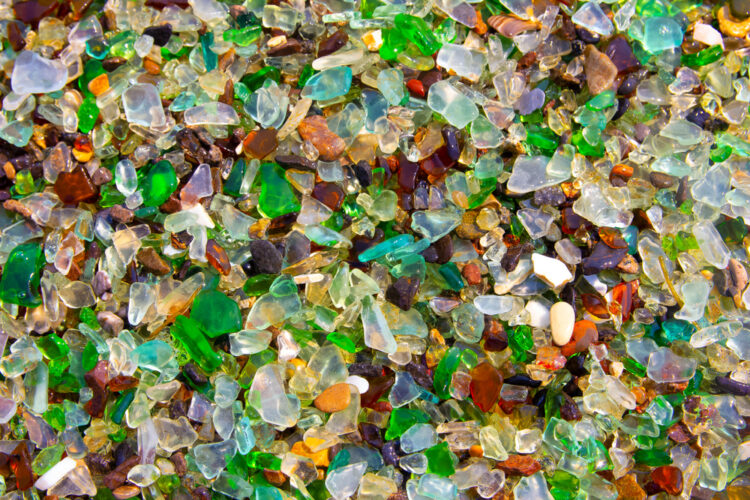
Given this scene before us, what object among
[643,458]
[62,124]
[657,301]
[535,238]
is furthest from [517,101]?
[62,124]

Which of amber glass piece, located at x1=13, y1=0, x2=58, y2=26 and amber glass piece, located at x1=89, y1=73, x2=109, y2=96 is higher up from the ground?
amber glass piece, located at x1=13, y1=0, x2=58, y2=26

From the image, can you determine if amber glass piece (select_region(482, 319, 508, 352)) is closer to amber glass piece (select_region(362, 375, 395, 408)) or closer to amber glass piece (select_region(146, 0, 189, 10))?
amber glass piece (select_region(362, 375, 395, 408))

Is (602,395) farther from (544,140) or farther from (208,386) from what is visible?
(208,386)

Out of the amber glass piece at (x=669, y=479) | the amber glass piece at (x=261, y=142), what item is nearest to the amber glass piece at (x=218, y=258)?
the amber glass piece at (x=261, y=142)

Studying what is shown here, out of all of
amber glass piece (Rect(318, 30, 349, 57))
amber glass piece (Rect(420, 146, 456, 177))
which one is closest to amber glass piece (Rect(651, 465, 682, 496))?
amber glass piece (Rect(420, 146, 456, 177))

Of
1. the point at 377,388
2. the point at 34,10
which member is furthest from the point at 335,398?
the point at 34,10

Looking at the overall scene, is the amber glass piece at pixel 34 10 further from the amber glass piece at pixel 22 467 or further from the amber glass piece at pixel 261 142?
the amber glass piece at pixel 22 467

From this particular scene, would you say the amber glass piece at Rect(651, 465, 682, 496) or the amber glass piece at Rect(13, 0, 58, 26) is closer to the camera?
the amber glass piece at Rect(651, 465, 682, 496)
